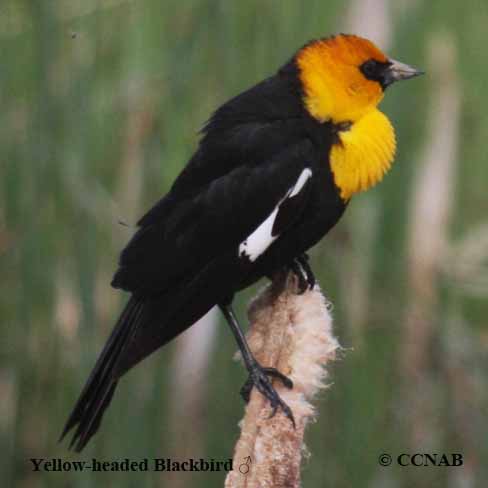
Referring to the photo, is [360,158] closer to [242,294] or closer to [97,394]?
[242,294]

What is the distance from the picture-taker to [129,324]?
1575 millimetres

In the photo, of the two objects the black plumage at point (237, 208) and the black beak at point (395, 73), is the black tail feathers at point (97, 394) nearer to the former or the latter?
the black plumage at point (237, 208)

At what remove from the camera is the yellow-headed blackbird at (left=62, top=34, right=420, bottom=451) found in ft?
5.32

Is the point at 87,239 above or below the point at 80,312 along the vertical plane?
above

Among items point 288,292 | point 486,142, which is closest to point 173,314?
point 288,292

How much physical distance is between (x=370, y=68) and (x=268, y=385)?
593mm

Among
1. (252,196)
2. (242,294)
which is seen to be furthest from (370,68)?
(242,294)

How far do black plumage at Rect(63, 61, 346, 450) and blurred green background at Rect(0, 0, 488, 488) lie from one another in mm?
114

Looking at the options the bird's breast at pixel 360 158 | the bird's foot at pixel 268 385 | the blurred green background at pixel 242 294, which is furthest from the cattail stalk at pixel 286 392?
the blurred green background at pixel 242 294

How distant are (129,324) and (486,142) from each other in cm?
106

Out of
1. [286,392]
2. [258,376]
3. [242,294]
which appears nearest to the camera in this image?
[286,392]

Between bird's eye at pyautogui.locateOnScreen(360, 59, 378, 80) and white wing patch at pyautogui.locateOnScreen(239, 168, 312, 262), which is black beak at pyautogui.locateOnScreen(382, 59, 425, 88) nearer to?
bird's eye at pyautogui.locateOnScreen(360, 59, 378, 80)

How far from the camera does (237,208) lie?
5.50ft

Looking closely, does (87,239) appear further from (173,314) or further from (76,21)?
(76,21)
